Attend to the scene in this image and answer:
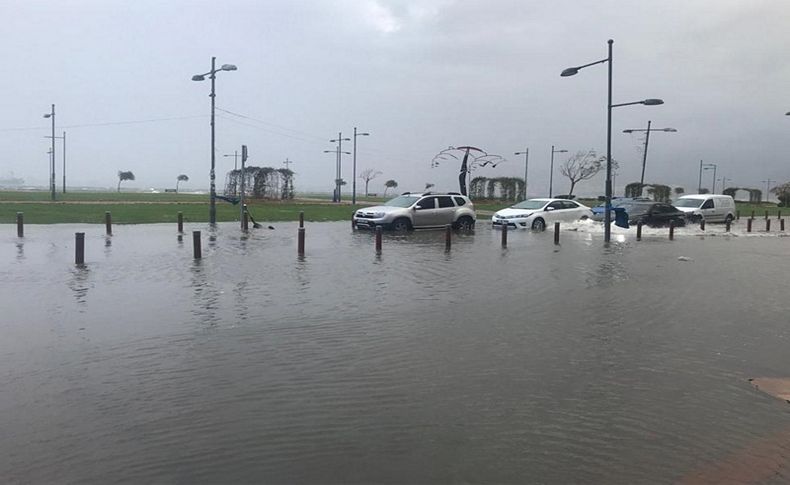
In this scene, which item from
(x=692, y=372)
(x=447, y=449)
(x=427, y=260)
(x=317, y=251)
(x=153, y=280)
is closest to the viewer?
(x=447, y=449)

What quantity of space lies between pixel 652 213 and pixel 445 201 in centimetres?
1060

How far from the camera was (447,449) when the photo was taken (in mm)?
4387

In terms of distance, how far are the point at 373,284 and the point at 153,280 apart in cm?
398

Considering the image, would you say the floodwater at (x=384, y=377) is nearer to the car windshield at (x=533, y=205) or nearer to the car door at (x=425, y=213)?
the car door at (x=425, y=213)

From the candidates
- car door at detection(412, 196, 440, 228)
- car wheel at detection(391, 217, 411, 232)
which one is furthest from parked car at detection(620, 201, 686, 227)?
car wheel at detection(391, 217, 411, 232)

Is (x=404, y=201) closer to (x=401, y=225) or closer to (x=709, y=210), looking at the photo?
(x=401, y=225)

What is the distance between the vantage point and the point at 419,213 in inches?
987

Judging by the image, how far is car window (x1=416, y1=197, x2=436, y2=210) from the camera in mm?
25312

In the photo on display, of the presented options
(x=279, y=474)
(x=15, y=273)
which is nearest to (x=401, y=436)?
(x=279, y=474)

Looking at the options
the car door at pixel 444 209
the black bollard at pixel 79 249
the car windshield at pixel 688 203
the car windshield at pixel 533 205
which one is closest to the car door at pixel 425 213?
the car door at pixel 444 209

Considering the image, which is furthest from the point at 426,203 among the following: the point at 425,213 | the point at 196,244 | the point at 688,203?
the point at 688,203

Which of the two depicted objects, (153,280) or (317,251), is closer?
(153,280)

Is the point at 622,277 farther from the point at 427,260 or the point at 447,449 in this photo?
the point at 447,449

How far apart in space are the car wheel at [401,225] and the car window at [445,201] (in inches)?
79.6
